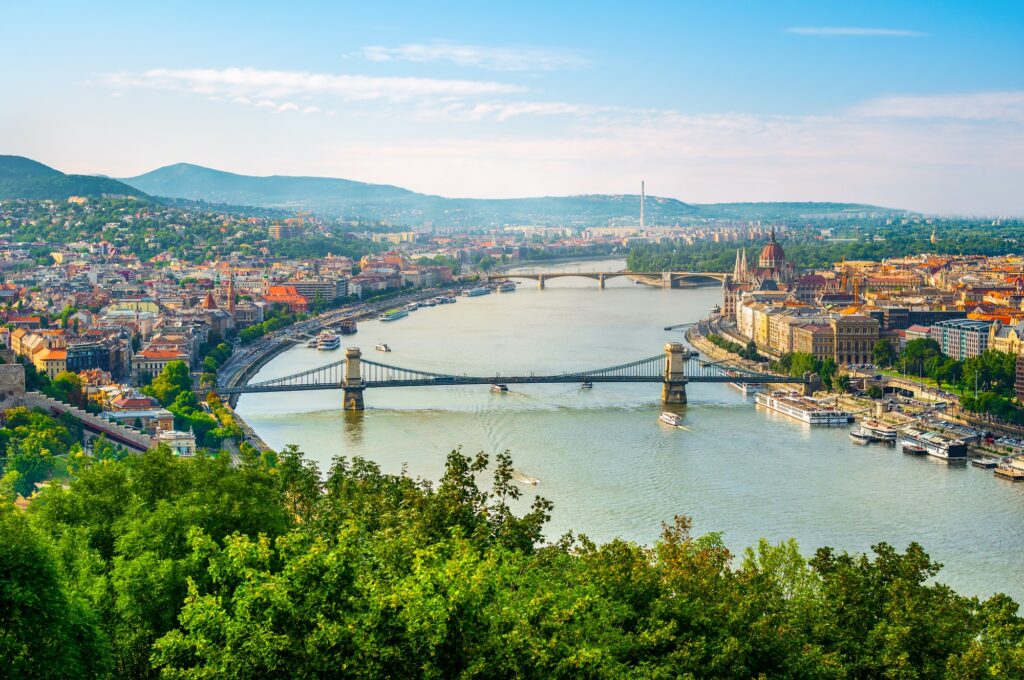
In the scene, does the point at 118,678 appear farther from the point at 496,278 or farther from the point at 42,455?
the point at 496,278

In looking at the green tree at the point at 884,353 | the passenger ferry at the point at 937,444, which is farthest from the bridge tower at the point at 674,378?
the green tree at the point at 884,353

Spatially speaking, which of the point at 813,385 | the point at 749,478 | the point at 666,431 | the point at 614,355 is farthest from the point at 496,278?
the point at 749,478

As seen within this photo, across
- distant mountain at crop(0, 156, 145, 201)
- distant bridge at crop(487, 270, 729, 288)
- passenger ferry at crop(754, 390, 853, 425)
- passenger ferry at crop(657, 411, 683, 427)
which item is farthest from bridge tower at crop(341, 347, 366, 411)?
distant mountain at crop(0, 156, 145, 201)

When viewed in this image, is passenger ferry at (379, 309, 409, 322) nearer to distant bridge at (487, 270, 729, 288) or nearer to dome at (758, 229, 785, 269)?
distant bridge at (487, 270, 729, 288)

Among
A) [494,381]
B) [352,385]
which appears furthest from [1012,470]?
[352,385]

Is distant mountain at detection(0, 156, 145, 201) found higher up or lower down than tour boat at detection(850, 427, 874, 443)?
higher up
